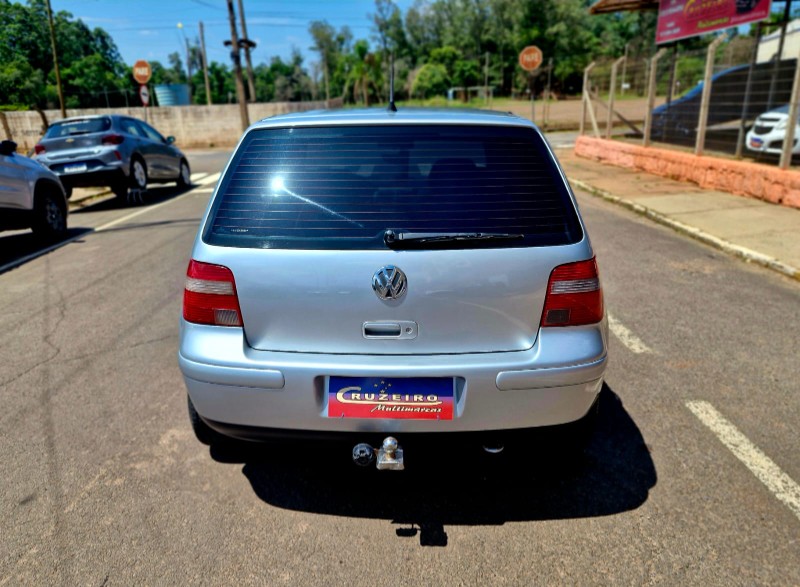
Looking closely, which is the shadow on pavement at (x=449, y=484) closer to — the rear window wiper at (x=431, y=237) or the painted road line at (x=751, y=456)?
the painted road line at (x=751, y=456)

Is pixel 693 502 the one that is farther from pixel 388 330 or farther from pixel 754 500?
pixel 388 330

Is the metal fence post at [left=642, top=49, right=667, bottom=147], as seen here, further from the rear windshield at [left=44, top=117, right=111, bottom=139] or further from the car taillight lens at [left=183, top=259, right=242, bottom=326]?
the car taillight lens at [left=183, top=259, right=242, bottom=326]

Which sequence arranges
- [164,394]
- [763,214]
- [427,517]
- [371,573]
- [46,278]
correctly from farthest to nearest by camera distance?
[763,214]
[46,278]
[164,394]
[427,517]
[371,573]

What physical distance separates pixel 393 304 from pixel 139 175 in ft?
36.9

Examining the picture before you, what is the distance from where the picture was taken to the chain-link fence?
1073cm

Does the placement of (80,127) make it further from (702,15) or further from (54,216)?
(702,15)

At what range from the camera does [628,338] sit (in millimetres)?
4457

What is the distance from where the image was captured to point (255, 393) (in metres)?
2.35

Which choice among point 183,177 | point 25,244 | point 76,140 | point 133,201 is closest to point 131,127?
point 76,140

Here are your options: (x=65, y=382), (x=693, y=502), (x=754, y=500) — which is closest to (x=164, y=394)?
(x=65, y=382)

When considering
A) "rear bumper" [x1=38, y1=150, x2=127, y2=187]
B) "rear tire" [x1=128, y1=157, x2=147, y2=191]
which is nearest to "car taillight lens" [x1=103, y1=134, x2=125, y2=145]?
"rear bumper" [x1=38, y1=150, x2=127, y2=187]

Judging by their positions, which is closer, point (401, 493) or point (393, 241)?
point (393, 241)

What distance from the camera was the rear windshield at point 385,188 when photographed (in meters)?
2.36

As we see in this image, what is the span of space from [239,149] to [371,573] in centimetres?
184
